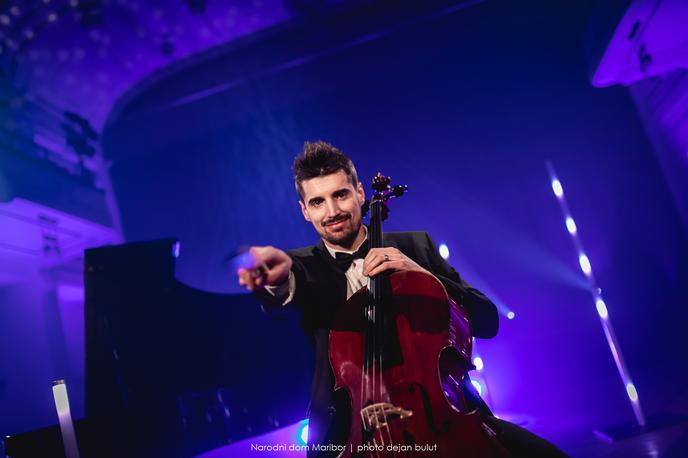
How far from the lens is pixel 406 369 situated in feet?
4.44

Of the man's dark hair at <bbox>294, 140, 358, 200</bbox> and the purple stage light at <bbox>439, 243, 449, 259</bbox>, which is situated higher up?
the man's dark hair at <bbox>294, 140, 358, 200</bbox>

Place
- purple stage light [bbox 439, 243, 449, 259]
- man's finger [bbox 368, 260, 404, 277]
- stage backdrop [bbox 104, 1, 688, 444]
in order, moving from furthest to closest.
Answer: purple stage light [bbox 439, 243, 449, 259] → stage backdrop [bbox 104, 1, 688, 444] → man's finger [bbox 368, 260, 404, 277]

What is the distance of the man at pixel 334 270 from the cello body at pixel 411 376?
0.11 metres

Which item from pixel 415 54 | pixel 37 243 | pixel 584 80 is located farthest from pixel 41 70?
pixel 584 80

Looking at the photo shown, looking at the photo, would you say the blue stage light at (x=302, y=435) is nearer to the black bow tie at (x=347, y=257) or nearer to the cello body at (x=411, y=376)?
the black bow tie at (x=347, y=257)

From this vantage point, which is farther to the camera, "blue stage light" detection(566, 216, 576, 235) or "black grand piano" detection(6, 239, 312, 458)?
"blue stage light" detection(566, 216, 576, 235)

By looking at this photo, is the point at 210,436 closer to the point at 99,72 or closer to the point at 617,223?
the point at 617,223

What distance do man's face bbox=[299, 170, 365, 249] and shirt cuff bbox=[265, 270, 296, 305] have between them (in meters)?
0.26

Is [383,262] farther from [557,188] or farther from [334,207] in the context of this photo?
[557,188]

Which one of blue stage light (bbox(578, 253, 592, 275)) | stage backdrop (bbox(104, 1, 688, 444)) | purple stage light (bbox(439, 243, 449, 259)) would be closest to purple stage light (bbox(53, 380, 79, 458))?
stage backdrop (bbox(104, 1, 688, 444))

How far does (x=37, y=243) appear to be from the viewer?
16.5 ft

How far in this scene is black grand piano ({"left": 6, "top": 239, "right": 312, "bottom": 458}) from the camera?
7.95 ft

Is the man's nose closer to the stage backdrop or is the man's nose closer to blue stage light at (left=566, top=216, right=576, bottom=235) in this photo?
the stage backdrop

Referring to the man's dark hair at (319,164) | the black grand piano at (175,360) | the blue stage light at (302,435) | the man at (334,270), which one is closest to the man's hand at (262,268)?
the man at (334,270)
